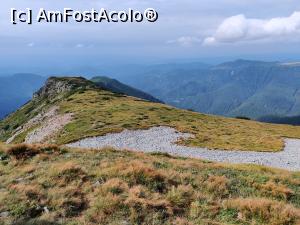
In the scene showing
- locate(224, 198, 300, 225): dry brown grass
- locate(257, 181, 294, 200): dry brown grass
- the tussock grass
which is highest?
locate(224, 198, 300, 225): dry brown grass

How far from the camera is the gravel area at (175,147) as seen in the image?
152 feet

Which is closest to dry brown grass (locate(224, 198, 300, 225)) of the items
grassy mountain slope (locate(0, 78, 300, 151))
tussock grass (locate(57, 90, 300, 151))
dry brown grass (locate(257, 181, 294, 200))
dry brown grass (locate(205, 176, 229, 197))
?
dry brown grass (locate(205, 176, 229, 197))

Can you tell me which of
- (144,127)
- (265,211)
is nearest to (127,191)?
(265,211)

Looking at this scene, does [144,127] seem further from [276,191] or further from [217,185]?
[217,185]

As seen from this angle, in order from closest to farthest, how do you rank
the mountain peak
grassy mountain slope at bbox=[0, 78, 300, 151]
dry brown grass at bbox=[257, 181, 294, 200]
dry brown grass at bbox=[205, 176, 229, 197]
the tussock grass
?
dry brown grass at bbox=[205, 176, 229, 197] < dry brown grass at bbox=[257, 181, 294, 200] < the tussock grass < grassy mountain slope at bbox=[0, 78, 300, 151] < the mountain peak

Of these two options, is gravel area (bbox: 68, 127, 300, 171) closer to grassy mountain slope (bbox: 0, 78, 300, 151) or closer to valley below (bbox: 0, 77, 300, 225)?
grassy mountain slope (bbox: 0, 78, 300, 151)

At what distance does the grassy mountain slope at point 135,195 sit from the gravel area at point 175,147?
70.2ft

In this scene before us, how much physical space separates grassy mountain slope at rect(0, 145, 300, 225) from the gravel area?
2140cm

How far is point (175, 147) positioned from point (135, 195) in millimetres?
38452

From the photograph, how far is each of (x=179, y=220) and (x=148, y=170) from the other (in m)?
4.83

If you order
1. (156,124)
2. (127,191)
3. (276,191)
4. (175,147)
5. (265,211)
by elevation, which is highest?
(127,191)

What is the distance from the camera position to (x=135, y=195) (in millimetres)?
15664

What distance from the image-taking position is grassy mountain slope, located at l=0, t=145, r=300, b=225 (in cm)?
1416

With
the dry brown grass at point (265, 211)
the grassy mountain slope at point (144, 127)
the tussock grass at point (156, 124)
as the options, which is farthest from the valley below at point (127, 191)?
the grassy mountain slope at point (144, 127)
